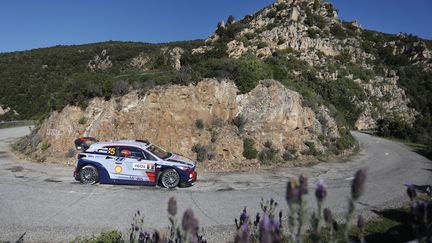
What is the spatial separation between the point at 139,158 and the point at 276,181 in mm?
5794

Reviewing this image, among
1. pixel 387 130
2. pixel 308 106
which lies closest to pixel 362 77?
pixel 387 130

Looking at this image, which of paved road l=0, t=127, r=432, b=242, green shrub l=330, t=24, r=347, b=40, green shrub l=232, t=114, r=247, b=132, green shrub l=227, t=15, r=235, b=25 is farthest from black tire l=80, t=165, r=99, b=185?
green shrub l=330, t=24, r=347, b=40

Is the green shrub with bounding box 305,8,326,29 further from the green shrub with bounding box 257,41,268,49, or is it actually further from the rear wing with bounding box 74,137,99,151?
the rear wing with bounding box 74,137,99,151

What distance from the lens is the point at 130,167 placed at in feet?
41.9

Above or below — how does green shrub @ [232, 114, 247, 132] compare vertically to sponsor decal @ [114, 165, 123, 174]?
above

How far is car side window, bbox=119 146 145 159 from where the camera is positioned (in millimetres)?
12906

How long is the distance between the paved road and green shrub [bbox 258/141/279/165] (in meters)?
1.35

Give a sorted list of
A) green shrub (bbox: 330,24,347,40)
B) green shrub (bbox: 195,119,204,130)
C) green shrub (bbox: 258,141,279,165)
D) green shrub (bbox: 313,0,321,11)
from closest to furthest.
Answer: green shrub (bbox: 258,141,279,165) < green shrub (bbox: 195,119,204,130) < green shrub (bbox: 330,24,347,40) < green shrub (bbox: 313,0,321,11)

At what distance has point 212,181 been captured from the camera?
14359 mm

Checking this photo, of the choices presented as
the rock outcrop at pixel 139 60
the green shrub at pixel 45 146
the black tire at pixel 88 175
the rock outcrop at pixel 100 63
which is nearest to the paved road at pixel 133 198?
the black tire at pixel 88 175

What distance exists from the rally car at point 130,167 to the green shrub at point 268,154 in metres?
6.31

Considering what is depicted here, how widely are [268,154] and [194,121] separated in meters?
4.56

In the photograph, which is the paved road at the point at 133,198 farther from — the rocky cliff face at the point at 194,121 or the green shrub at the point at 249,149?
the rocky cliff face at the point at 194,121

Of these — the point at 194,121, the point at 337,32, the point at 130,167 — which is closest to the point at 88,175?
the point at 130,167
